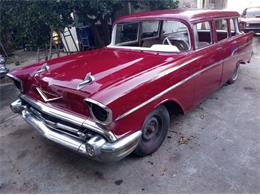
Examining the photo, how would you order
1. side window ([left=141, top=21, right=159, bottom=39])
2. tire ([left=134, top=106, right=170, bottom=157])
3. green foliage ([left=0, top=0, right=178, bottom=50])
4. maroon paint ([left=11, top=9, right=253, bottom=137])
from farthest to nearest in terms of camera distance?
green foliage ([left=0, top=0, right=178, bottom=50]) < side window ([left=141, top=21, right=159, bottom=39]) < tire ([left=134, top=106, right=170, bottom=157]) < maroon paint ([left=11, top=9, right=253, bottom=137])

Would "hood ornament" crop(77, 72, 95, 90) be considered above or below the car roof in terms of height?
below

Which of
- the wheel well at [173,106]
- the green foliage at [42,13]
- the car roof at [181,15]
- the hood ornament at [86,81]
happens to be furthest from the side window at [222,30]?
the hood ornament at [86,81]

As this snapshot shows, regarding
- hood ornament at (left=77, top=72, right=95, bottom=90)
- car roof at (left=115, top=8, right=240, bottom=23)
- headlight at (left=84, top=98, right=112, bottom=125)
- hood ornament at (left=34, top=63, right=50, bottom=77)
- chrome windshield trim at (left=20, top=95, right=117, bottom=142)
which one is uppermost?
car roof at (left=115, top=8, right=240, bottom=23)

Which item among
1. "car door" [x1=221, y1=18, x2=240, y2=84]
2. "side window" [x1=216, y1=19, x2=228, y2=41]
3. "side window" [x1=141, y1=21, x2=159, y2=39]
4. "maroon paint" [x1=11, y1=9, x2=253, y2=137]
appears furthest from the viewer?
"side window" [x1=216, y1=19, x2=228, y2=41]

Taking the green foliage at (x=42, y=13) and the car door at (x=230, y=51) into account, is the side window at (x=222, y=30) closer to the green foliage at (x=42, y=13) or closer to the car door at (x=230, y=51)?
the car door at (x=230, y=51)

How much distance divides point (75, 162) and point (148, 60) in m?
1.54

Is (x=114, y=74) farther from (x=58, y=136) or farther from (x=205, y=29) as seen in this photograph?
(x=205, y=29)

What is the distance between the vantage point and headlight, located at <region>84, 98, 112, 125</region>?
209 cm

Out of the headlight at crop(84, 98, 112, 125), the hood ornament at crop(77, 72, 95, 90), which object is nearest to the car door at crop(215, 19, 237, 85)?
the hood ornament at crop(77, 72, 95, 90)

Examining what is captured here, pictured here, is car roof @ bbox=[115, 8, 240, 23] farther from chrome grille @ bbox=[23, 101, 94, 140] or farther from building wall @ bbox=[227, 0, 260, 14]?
building wall @ bbox=[227, 0, 260, 14]

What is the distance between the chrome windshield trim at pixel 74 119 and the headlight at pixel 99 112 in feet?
0.26

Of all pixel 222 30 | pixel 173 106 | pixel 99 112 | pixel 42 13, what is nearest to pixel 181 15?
pixel 173 106

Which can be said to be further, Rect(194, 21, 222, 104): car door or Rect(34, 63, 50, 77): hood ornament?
Rect(194, 21, 222, 104): car door

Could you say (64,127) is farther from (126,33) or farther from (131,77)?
(126,33)
